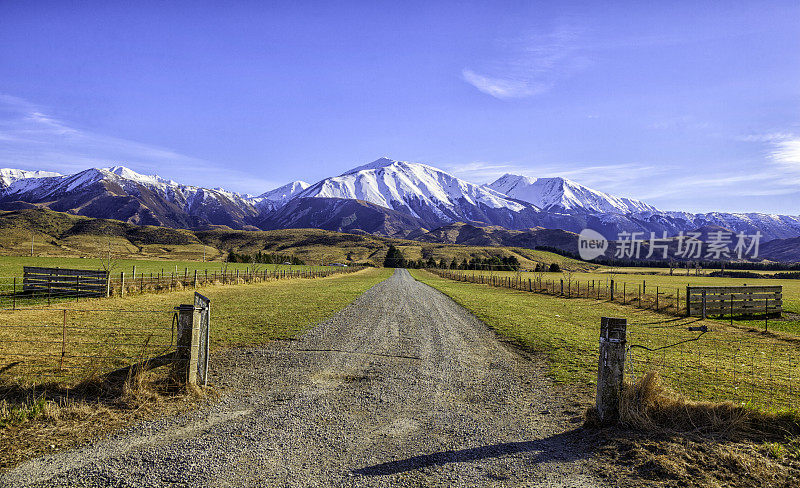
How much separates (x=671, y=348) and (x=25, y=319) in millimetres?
23641

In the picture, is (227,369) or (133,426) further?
(227,369)

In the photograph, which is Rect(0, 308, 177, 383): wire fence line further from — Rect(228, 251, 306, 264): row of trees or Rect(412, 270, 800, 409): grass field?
Rect(228, 251, 306, 264): row of trees

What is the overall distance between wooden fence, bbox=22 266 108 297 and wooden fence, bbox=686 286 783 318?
34.9m

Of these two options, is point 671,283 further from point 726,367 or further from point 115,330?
point 115,330

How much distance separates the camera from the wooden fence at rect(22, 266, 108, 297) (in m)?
25.3

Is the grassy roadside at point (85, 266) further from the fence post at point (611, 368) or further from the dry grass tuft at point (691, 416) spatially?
the dry grass tuft at point (691, 416)

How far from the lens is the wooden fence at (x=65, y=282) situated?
25.3 metres

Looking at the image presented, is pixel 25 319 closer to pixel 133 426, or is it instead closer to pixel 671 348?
pixel 133 426

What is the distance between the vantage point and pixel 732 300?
2312 cm

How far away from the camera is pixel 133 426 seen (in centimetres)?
653

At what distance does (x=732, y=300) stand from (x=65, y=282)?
40.0 meters

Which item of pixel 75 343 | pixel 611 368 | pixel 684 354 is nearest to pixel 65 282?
pixel 75 343

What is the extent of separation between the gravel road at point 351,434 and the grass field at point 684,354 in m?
1.89

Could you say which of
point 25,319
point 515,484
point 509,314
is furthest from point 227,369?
point 509,314
